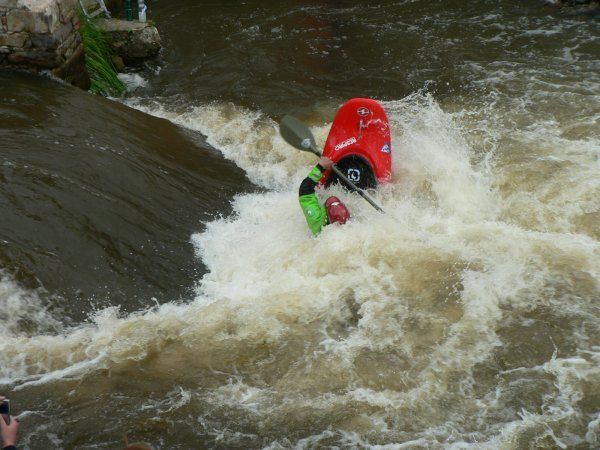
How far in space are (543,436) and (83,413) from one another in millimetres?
2520

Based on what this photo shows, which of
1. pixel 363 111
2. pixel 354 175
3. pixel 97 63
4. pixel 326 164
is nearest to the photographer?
pixel 326 164

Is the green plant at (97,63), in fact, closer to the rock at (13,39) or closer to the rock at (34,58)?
the rock at (34,58)

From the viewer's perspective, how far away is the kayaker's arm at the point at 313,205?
16.6ft

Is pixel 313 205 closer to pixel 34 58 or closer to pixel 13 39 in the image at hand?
pixel 34 58

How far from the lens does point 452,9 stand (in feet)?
31.4

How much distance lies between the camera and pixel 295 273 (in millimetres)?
4812

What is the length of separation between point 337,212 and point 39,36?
3594mm

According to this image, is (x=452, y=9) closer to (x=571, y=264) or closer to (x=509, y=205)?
(x=509, y=205)

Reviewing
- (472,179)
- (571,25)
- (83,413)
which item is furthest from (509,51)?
(83,413)

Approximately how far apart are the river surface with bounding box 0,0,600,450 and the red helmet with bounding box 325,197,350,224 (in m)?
0.11

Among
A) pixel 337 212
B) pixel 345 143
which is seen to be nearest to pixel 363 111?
pixel 345 143

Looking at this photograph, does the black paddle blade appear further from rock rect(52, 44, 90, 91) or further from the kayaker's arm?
rock rect(52, 44, 90, 91)

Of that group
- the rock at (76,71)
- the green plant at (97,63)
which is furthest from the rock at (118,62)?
the rock at (76,71)

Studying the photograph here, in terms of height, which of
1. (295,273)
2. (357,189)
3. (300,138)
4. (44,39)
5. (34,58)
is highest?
(44,39)
